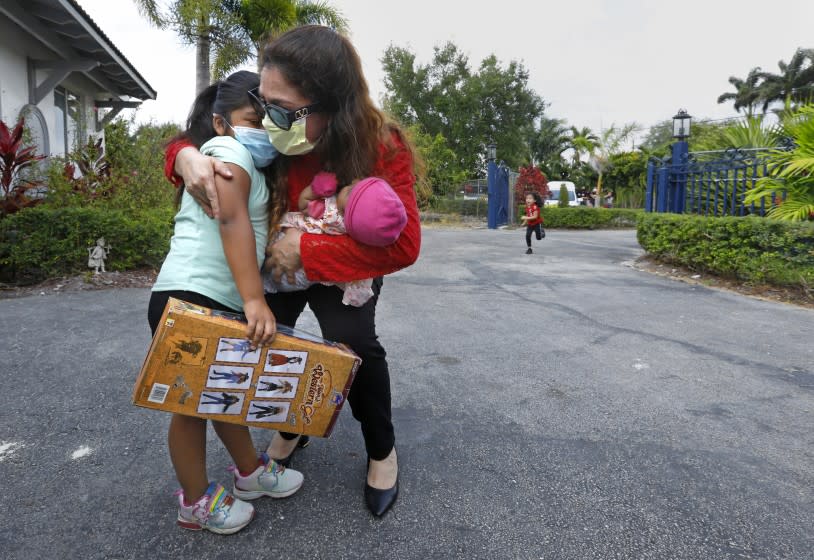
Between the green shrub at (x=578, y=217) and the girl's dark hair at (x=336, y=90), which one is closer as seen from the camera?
the girl's dark hair at (x=336, y=90)

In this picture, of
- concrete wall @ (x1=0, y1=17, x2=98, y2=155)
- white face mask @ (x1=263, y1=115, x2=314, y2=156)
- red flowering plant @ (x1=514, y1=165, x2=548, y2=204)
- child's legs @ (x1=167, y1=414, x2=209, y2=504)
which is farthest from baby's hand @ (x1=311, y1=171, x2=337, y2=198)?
red flowering plant @ (x1=514, y1=165, x2=548, y2=204)

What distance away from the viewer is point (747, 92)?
45.8 meters

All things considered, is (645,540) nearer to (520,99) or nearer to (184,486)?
(184,486)

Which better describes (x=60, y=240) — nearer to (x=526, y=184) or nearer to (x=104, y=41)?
(x=104, y=41)

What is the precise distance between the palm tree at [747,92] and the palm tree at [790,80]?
0.43 m

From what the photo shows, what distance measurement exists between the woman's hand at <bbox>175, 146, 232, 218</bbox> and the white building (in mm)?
7098

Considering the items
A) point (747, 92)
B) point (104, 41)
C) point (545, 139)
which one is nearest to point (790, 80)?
point (747, 92)

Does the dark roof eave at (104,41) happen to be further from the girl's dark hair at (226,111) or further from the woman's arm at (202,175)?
the woman's arm at (202,175)

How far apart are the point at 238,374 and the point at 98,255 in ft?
17.7

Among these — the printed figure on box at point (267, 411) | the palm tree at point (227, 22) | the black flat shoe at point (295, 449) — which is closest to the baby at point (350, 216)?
the printed figure on box at point (267, 411)

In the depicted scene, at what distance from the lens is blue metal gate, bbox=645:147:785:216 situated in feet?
24.3

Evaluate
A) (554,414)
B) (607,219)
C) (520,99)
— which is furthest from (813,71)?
(554,414)

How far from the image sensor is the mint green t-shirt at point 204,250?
1.62 m

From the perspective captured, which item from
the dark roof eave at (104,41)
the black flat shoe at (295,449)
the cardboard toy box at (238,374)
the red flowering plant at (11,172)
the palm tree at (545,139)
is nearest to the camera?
the cardboard toy box at (238,374)
